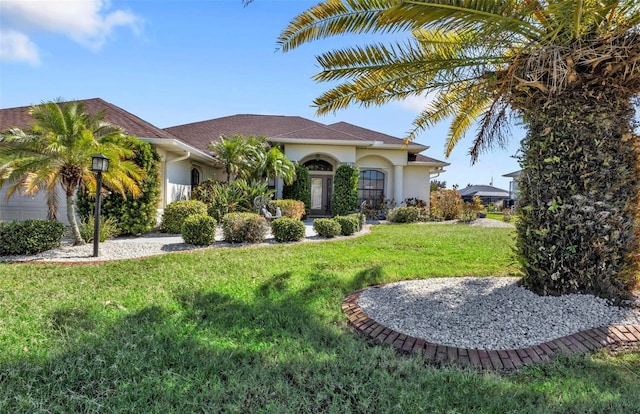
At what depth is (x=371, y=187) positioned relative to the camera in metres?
20.7

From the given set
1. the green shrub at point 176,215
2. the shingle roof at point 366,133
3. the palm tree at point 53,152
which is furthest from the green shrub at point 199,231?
the shingle roof at point 366,133

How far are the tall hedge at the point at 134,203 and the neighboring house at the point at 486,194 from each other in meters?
42.0

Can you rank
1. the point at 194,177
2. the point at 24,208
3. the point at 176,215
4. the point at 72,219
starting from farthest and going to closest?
the point at 194,177 < the point at 24,208 < the point at 176,215 < the point at 72,219

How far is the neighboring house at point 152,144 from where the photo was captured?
11883mm

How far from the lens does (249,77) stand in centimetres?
1047

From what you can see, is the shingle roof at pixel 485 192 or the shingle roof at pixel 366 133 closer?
the shingle roof at pixel 366 133

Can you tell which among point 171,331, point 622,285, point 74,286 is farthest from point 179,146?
point 622,285

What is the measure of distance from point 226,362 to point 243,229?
692 centimetres

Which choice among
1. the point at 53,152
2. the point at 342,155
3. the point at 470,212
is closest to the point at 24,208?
the point at 53,152

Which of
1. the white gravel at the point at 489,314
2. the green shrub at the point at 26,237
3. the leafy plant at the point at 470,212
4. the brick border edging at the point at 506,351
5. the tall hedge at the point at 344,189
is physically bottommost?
the brick border edging at the point at 506,351

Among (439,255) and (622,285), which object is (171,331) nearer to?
(622,285)

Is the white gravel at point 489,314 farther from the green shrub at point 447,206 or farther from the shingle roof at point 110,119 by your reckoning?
the green shrub at point 447,206

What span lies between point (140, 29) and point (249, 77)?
10.8ft

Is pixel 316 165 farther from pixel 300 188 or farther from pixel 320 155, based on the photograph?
pixel 300 188
